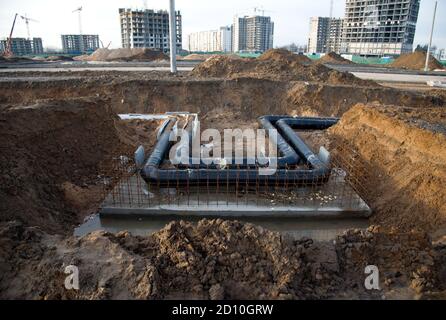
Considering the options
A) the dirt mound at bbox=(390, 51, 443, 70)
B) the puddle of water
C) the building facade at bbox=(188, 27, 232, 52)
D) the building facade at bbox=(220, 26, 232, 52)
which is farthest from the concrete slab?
the building facade at bbox=(220, 26, 232, 52)

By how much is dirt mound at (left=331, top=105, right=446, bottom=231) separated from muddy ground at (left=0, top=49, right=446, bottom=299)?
38 mm

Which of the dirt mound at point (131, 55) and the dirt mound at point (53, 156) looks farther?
the dirt mound at point (131, 55)

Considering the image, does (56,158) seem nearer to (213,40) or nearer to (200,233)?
(200,233)

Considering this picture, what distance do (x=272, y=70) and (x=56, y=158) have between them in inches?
721

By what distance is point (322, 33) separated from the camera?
9356 cm

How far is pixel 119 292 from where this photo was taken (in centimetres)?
474

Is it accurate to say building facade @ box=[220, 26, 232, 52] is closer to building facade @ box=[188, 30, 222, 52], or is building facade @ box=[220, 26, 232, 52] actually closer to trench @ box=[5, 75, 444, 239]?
building facade @ box=[188, 30, 222, 52]

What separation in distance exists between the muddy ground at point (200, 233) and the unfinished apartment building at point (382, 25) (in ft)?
195

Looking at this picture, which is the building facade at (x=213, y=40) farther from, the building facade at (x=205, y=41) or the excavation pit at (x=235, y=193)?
the excavation pit at (x=235, y=193)

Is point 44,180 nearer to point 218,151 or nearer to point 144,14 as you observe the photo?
point 218,151

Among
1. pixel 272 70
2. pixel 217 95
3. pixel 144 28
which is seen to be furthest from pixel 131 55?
pixel 217 95

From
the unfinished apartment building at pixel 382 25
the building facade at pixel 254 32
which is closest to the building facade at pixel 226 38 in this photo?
the building facade at pixel 254 32

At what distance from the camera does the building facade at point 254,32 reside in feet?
355
